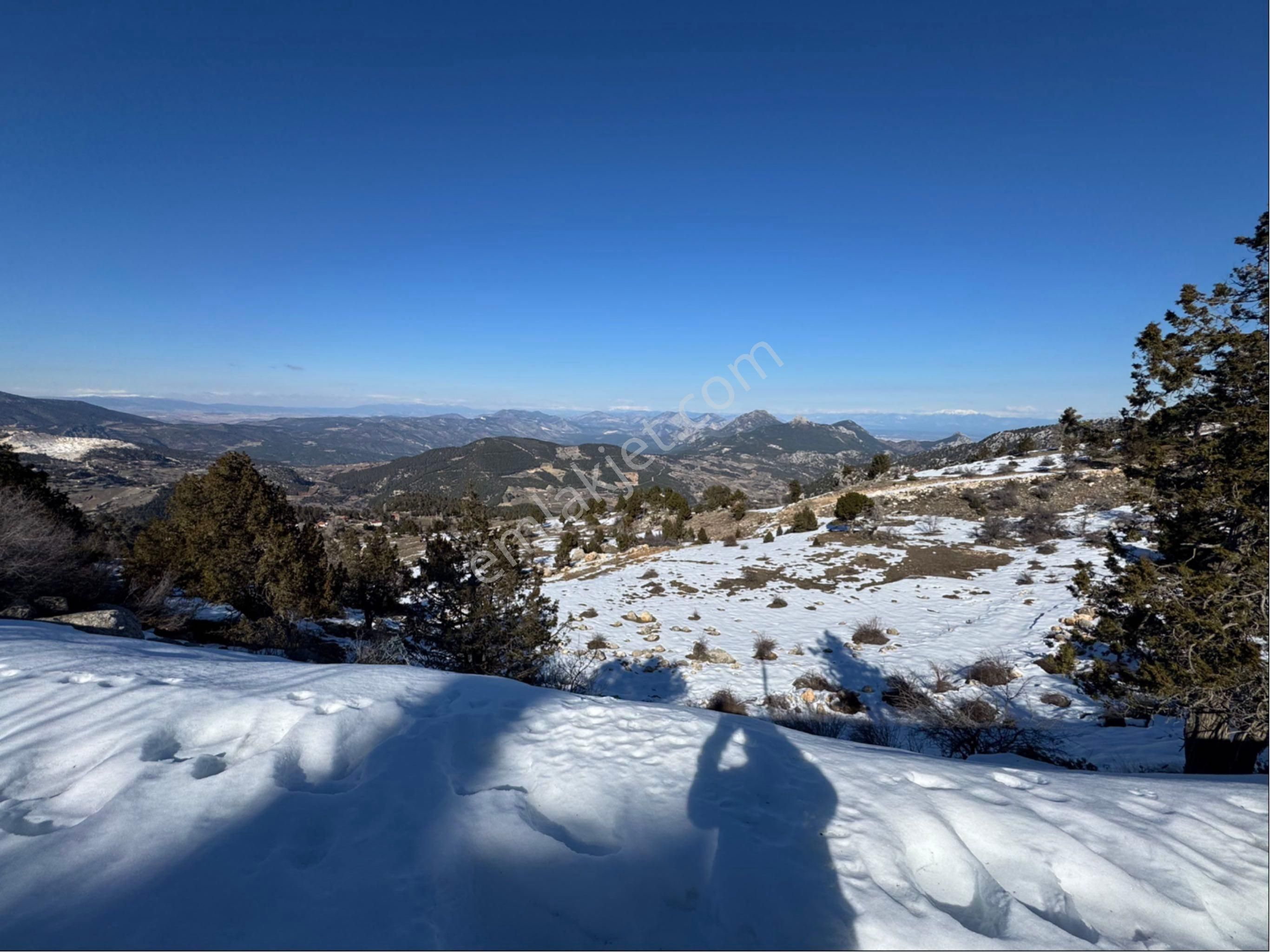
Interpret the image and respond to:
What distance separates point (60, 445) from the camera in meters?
160

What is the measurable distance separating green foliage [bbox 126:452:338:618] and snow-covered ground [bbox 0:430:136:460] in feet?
649

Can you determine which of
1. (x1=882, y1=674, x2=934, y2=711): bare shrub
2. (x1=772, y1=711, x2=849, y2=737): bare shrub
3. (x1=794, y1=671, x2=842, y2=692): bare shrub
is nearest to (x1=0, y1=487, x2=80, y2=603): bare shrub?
(x1=772, y1=711, x2=849, y2=737): bare shrub

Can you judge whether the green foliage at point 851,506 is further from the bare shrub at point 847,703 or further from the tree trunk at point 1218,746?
the tree trunk at point 1218,746

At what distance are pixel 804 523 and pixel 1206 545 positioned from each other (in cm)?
2490

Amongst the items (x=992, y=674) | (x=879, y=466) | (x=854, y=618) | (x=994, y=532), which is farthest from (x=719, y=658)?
(x=879, y=466)

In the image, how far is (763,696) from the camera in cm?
1088

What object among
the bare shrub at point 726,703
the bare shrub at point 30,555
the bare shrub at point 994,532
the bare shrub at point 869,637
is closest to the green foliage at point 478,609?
the bare shrub at point 726,703

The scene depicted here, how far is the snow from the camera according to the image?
86.3 inches

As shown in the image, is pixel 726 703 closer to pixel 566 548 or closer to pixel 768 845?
pixel 768 845

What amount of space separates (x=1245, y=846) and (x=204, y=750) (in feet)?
23.6

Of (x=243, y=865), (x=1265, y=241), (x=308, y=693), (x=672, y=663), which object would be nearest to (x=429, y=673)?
(x=308, y=693)

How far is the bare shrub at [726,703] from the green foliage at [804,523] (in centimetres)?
2096

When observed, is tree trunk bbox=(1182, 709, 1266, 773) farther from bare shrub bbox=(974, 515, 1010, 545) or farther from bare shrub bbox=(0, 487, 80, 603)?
bare shrub bbox=(0, 487, 80, 603)

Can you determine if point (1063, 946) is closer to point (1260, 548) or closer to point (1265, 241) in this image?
point (1260, 548)
